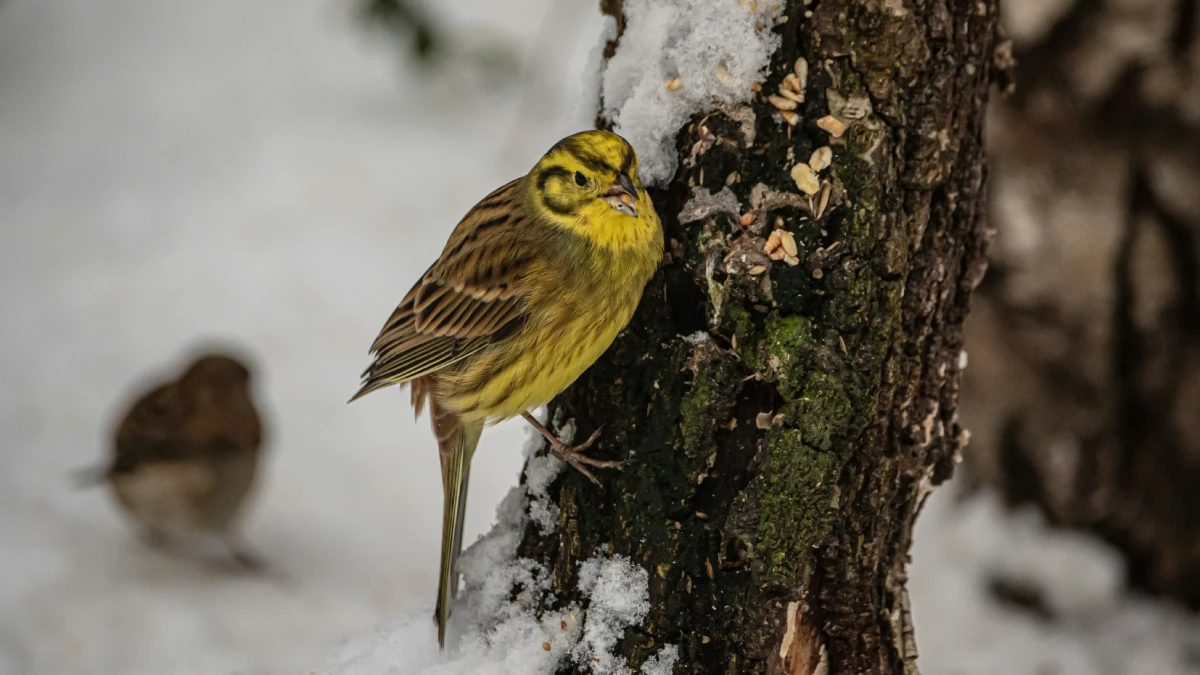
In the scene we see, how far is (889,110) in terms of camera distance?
2.14 meters

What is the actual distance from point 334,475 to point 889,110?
3.84 meters

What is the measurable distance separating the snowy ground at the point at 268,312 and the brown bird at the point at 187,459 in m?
0.24

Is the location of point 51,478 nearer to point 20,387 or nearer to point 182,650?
point 20,387

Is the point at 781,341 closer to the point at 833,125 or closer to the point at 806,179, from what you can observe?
the point at 806,179

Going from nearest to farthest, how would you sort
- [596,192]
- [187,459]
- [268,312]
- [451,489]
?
1. [596,192]
2. [451,489]
3. [187,459]
4. [268,312]

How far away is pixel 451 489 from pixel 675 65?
1.14 metres

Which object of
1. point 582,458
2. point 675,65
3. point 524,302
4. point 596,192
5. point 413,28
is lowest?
point 582,458

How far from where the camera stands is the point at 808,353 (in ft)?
7.08

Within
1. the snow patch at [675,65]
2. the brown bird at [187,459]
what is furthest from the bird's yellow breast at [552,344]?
the brown bird at [187,459]

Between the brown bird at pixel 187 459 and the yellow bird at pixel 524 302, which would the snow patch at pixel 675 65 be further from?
the brown bird at pixel 187 459

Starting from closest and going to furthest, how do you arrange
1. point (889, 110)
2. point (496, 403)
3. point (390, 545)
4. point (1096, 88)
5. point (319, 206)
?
point (889, 110)
point (496, 403)
point (1096, 88)
point (390, 545)
point (319, 206)

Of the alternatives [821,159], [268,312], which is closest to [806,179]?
[821,159]

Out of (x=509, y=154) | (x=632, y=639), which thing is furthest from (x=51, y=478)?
(x=632, y=639)

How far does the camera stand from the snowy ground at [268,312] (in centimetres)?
405
